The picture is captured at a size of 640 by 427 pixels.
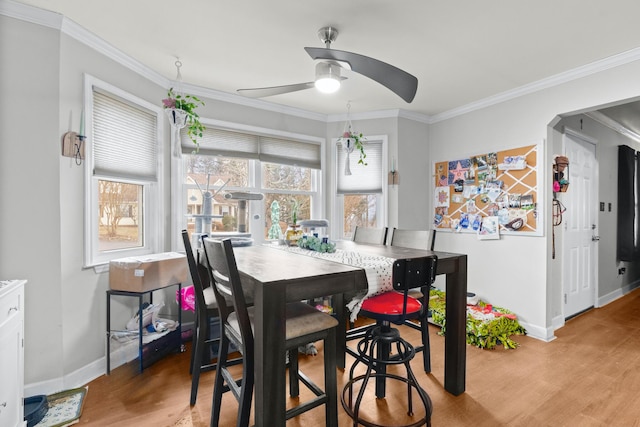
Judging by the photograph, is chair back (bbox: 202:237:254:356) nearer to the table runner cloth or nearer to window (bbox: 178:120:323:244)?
the table runner cloth

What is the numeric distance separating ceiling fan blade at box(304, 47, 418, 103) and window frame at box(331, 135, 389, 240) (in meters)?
2.15

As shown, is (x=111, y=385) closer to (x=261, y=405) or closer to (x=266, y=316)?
(x=261, y=405)

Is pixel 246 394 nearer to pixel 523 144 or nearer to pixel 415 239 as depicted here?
pixel 415 239

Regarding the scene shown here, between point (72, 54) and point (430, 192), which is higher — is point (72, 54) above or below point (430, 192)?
above

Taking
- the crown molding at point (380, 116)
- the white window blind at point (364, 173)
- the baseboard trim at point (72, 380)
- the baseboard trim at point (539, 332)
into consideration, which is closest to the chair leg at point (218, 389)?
the baseboard trim at point (72, 380)

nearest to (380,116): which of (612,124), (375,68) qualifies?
(375,68)

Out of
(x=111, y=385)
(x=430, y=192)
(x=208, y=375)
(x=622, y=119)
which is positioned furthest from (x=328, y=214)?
(x=622, y=119)

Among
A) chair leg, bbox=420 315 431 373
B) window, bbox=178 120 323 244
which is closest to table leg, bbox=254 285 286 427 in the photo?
chair leg, bbox=420 315 431 373

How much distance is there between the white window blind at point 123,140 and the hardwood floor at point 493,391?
157 centimetres

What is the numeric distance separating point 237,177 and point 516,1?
2781mm

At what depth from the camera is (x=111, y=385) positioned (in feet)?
7.18

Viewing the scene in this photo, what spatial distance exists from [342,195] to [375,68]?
2.42 meters

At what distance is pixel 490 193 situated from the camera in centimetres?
346

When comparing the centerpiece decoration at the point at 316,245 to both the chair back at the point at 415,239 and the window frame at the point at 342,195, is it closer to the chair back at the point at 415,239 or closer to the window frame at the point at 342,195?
the chair back at the point at 415,239
